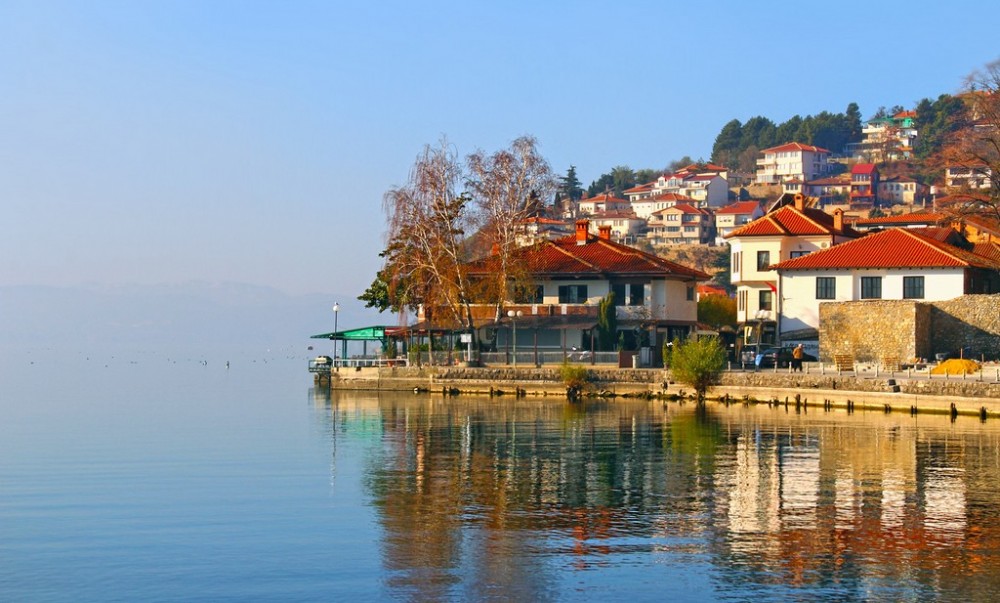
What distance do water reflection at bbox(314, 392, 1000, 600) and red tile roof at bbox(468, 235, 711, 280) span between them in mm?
24338

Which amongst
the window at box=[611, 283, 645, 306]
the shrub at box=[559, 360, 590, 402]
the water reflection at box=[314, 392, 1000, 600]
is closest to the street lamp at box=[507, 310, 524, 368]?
the window at box=[611, 283, 645, 306]

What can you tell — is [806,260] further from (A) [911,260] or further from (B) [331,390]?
(B) [331,390]

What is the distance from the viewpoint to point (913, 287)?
69.9 m

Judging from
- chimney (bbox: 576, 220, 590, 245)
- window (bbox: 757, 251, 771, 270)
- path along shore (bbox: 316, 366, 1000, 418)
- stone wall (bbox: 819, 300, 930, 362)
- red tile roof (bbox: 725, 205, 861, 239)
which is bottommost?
path along shore (bbox: 316, 366, 1000, 418)

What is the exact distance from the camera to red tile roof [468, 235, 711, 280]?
243ft

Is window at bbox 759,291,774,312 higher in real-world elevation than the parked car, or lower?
higher

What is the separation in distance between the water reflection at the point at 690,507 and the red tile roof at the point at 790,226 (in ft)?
118

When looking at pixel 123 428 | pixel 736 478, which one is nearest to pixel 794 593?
pixel 736 478

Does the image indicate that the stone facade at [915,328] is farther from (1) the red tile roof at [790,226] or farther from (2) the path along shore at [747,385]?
(1) the red tile roof at [790,226]

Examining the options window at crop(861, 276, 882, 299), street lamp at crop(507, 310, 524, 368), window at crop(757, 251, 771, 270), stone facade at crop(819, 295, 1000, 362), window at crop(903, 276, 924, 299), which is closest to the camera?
stone facade at crop(819, 295, 1000, 362)

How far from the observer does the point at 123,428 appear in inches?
2159

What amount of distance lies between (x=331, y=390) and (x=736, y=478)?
46.2 metres

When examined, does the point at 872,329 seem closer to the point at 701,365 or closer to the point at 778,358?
the point at 778,358

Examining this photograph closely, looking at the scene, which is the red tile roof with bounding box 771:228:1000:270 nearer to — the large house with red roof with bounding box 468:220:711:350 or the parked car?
the large house with red roof with bounding box 468:220:711:350
